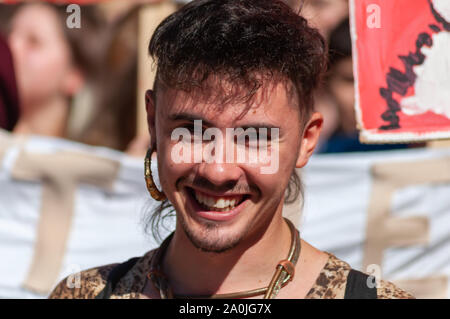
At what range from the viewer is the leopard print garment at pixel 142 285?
1.71 meters

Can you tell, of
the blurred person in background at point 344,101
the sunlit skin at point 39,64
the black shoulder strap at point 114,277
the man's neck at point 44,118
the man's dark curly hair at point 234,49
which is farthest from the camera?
the man's neck at point 44,118

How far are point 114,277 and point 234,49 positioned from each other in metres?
0.73

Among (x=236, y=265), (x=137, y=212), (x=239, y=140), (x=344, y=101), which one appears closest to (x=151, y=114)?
(x=239, y=140)

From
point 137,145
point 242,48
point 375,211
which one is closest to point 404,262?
point 375,211

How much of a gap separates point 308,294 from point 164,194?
461mm

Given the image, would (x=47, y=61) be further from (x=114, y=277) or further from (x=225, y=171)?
(x=225, y=171)

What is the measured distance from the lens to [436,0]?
5.67 ft

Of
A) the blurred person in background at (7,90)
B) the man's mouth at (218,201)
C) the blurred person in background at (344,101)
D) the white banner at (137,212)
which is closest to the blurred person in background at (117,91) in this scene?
the blurred person in background at (7,90)

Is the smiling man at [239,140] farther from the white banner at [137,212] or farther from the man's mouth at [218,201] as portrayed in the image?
the white banner at [137,212]

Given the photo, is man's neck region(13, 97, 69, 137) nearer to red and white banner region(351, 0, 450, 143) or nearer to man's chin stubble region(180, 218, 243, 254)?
man's chin stubble region(180, 218, 243, 254)

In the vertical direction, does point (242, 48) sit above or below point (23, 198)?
above

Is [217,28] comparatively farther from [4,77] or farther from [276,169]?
[4,77]

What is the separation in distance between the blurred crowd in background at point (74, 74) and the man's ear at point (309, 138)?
2.17 m

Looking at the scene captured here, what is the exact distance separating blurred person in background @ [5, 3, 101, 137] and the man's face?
9.20 ft
